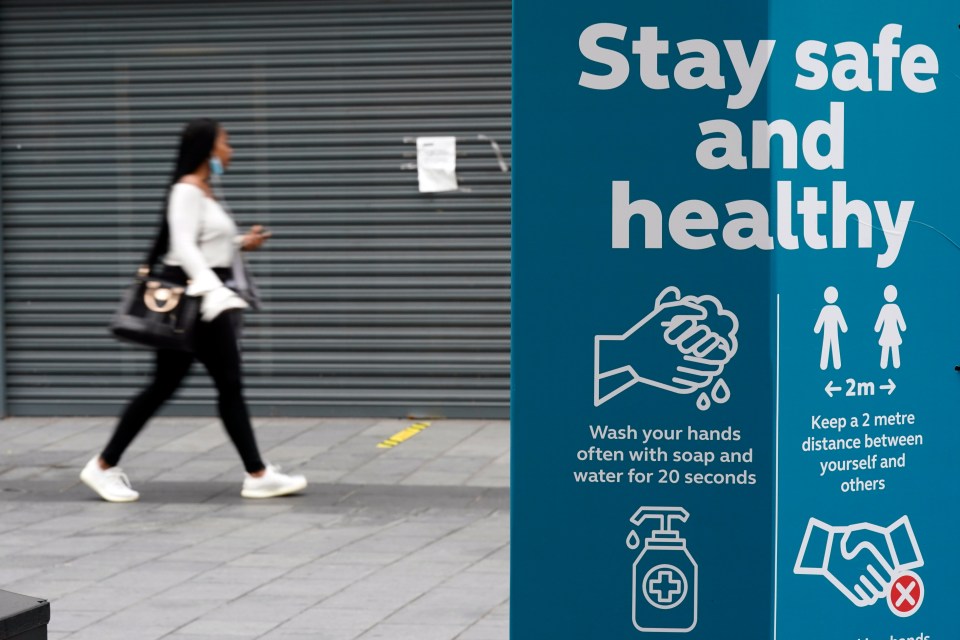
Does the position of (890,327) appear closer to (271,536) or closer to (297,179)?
(271,536)

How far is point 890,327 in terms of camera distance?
323cm

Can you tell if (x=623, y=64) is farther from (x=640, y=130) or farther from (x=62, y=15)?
(x=62, y=15)

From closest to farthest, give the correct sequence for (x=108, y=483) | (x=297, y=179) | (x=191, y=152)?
(x=191, y=152) → (x=108, y=483) → (x=297, y=179)

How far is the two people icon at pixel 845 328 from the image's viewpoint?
320cm

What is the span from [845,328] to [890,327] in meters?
0.10

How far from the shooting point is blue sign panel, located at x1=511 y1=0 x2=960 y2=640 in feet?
10.4

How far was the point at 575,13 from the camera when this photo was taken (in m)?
3.16

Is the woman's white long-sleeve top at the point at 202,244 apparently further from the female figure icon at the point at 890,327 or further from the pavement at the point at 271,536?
the female figure icon at the point at 890,327

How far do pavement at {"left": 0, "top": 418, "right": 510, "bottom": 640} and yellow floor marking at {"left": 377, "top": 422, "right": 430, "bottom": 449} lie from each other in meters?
0.04

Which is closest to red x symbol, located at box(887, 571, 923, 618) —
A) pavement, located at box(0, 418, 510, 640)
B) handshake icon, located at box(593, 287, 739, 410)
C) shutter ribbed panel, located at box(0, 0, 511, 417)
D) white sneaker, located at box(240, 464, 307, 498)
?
handshake icon, located at box(593, 287, 739, 410)

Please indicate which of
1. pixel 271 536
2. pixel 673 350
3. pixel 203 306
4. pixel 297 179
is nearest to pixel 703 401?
pixel 673 350

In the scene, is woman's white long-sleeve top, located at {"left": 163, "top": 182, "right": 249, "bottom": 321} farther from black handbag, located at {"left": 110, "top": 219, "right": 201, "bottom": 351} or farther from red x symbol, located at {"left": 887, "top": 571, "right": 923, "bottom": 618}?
red x symbol, located at {"left": 887, "top": 571, "right": 923, "bottom": 618}

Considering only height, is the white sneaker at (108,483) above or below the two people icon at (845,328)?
below

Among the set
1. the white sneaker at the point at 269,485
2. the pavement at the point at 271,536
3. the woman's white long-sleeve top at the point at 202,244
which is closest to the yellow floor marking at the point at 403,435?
the pavement at the point at 271,536
